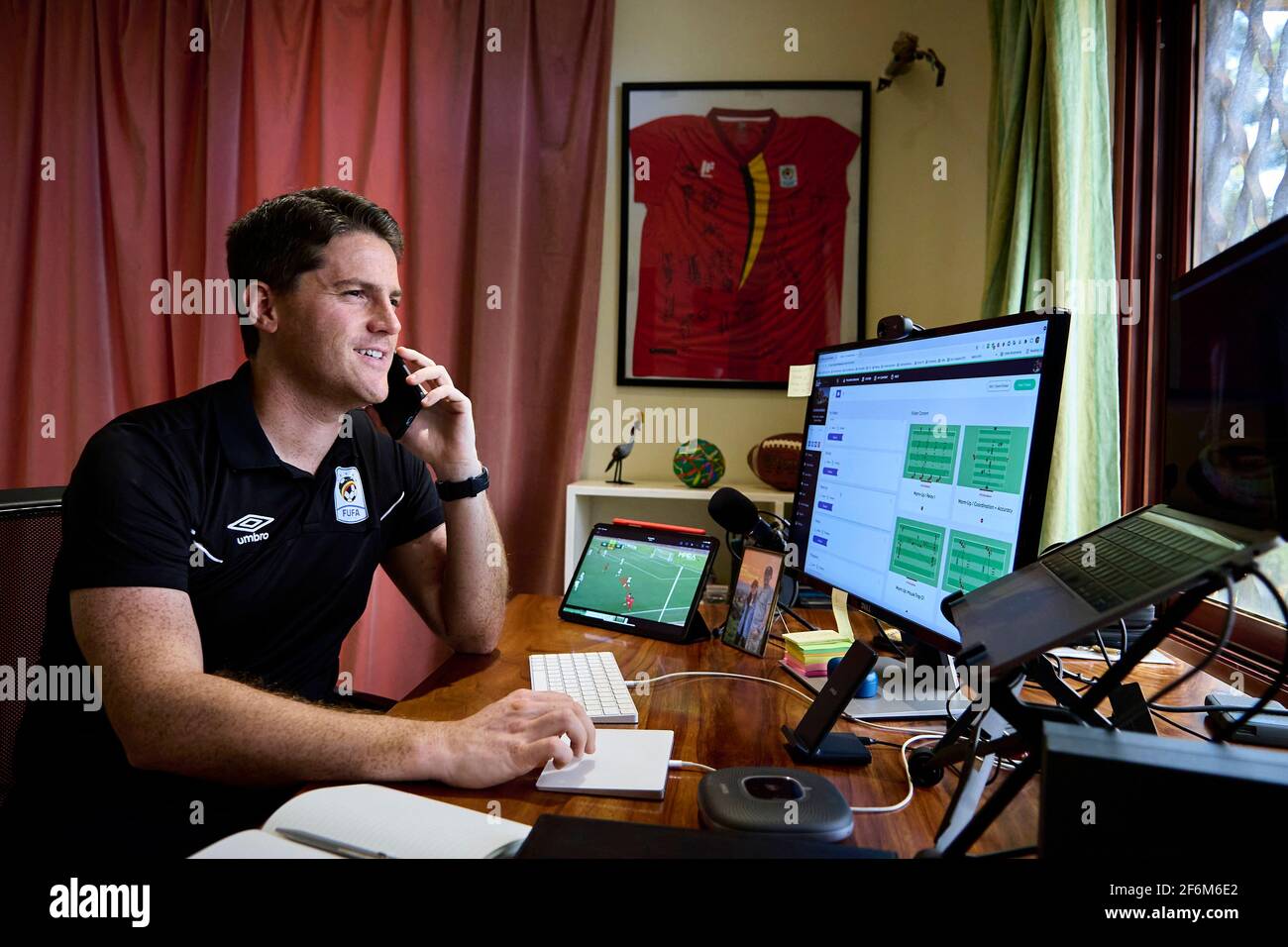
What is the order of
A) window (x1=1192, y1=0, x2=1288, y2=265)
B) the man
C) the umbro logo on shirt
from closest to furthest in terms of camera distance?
the man, the umbro logo on shirt, window (x1=1192, y1=0, x2=1288, y2=265)

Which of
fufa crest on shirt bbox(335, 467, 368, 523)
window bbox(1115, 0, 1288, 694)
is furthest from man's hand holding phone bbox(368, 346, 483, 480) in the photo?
window bbox(1115, 0, 1288, 694)

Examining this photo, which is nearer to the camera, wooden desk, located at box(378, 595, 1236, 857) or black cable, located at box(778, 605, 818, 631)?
wooden desk, located at box(378, 595, 1236, 857)

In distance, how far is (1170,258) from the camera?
1654 millimetres

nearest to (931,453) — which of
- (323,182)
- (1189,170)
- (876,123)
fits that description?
(1189,170)

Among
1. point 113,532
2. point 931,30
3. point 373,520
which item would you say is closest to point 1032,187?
point 931,30

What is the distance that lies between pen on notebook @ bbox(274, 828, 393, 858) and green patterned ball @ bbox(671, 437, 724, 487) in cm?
185

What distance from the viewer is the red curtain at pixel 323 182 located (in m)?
2.61

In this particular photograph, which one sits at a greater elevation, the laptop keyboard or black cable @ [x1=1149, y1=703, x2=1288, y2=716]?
the laptop keyboard

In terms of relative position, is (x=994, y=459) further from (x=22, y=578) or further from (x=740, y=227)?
(x=740, y=227)

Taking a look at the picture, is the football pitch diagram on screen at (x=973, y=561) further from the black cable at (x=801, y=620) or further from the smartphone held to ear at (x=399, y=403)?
the smartphone held to ear at (x=399, y=403)

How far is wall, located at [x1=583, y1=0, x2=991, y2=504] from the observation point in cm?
255

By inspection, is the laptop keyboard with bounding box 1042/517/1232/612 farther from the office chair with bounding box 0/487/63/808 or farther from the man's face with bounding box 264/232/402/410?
the office chair with bounding box 0/487/63/808

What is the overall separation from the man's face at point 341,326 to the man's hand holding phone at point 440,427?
0.07m

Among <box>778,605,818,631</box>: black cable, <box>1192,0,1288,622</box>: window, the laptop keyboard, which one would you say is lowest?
<box>778,605,818,631</box>: black cable
